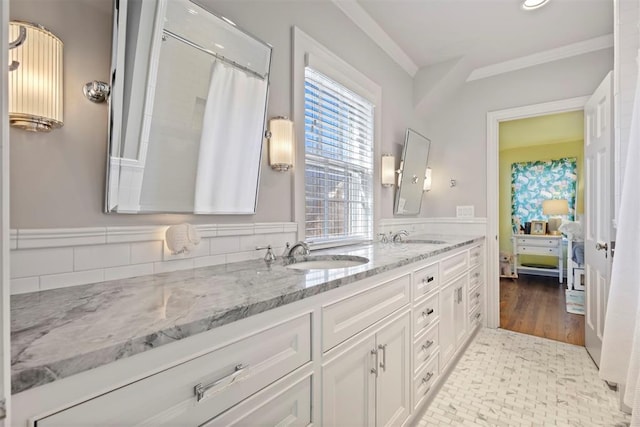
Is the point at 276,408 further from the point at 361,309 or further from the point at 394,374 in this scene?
the point at 394,374

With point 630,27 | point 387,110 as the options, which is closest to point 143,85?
Result: point 387,110

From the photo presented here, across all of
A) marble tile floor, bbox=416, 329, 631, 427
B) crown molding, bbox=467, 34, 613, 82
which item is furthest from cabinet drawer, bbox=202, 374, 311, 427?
crown molding, bbox=467, 34, 613, 82

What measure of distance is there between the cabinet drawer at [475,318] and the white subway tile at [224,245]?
7.16ft

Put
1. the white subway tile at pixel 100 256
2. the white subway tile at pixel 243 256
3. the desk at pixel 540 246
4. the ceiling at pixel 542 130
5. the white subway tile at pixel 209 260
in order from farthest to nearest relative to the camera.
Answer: the desk at pixel 540 246 < the ceiling at pixel 542 130 < the white subway tile at pixel 243 256 < the white subway tile at pixel 209 260 < the white subway tile at pixel 100 256

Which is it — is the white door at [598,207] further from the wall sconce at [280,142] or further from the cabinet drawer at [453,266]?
the wall sconce at [280,142]

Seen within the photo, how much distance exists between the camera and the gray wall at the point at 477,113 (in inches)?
111

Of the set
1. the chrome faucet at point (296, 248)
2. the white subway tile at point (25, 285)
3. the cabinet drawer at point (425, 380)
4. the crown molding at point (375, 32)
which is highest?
the crown molding at point (375, 32)

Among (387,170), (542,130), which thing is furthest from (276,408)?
(542,130)

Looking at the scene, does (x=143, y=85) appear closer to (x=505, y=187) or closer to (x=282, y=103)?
(x=282, y=103)

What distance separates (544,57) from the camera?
293cm

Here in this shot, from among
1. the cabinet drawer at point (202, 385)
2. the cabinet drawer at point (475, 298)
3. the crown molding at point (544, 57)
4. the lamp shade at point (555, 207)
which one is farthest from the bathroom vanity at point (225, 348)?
the lamp shade at point (555, 207)

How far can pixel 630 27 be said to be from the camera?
1712mm

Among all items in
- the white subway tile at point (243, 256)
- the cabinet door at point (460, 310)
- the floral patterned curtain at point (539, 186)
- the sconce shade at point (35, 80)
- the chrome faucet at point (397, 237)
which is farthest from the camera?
the floral patterned curtain at point (539, 186)

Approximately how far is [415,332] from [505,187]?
5.24 m
